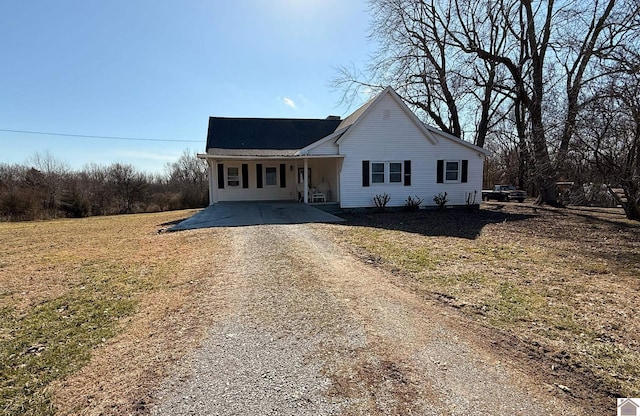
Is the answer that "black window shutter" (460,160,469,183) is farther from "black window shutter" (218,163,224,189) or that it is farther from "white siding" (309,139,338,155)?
"black window shutter" (218,163,224,189)

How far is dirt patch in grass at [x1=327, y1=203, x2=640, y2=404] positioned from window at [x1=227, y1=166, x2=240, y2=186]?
343 inches

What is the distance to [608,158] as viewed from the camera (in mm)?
10547

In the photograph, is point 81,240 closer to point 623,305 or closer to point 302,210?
point 302,210

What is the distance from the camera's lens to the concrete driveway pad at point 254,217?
37.8 feet

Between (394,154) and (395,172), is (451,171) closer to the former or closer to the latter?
(395,172)

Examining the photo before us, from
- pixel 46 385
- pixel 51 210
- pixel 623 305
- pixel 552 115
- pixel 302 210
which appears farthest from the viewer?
pixel 51 210

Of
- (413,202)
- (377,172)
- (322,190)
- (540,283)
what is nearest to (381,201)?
(377,172)

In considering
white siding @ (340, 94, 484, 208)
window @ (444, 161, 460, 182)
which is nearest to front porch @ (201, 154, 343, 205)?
white siding @ (340, 94, 484, 208)

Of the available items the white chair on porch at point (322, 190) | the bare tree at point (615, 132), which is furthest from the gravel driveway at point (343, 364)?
the white chair on porch at point (322, 190)

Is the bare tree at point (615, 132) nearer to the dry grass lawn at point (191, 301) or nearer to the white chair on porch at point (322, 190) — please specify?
the dry grass lawn at point (191, 301)

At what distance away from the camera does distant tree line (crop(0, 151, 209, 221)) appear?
69.5 feet

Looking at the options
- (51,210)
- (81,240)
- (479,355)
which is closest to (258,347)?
(479,355)

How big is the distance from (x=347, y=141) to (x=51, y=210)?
21.5 metres

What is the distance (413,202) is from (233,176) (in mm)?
9402
